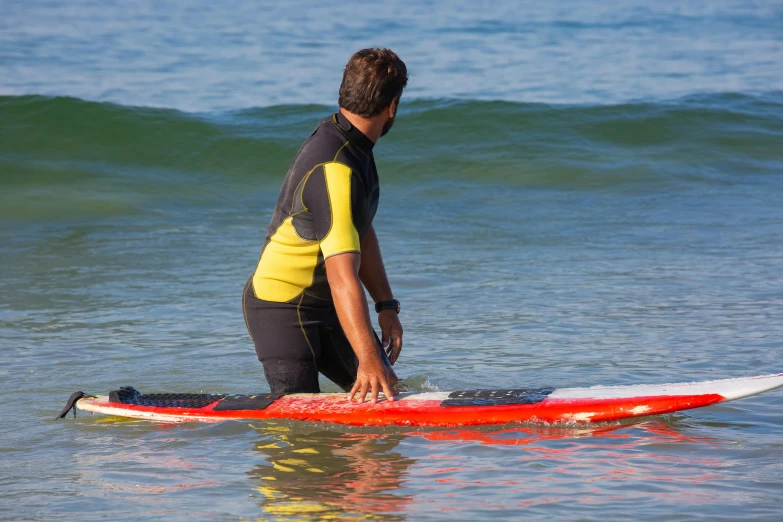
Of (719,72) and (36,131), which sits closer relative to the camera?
(36,131)

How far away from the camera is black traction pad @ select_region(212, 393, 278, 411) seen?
435 cm

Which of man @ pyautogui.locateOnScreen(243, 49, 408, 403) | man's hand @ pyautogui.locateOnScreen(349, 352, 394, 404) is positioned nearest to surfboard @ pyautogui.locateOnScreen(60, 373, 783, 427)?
man @ pyautogui.locateOnScreen(243, 49, 408, 403)

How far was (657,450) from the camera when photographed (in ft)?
13.1

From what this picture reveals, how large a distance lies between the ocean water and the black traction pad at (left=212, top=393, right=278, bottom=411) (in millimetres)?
81

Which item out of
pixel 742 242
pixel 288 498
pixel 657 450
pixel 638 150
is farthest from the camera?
pixel 638 150

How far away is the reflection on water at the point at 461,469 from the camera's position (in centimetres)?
352

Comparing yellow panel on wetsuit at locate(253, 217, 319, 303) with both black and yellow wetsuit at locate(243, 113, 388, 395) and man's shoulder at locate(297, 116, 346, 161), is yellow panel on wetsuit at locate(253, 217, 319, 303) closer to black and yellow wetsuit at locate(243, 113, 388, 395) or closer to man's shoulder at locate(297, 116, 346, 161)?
black and yellow wetsuit at locate(243, 113, 388, 395)

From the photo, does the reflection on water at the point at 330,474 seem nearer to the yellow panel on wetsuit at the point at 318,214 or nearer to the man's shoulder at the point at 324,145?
the yellow panel on wetsuit at the point at 318,214

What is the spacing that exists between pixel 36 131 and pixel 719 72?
12.8m

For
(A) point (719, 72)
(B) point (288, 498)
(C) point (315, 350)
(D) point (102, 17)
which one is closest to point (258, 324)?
(C) point (315, 350)

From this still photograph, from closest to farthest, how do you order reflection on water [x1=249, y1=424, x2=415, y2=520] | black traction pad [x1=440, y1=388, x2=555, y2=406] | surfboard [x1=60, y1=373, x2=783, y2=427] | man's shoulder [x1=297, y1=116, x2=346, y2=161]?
reflection on water [x1=249, y1=424, x2=415, y2=520], man's shoulder [x1=297, y1=116, x2=346, y2=161], surfboard [x1=60, y1=373, x2=783, y2=427], black traction pad [x1=440, y1=388, x2=555, y2=406]

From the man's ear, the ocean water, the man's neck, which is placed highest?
the man's ear

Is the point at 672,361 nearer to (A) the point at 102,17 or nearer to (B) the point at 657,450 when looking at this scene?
(B) the point at 657,450

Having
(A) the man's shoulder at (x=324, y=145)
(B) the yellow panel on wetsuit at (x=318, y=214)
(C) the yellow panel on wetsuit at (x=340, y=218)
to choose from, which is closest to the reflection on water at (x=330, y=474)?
(B) the yellow panel on wetsuit at (x=318, y=214)
